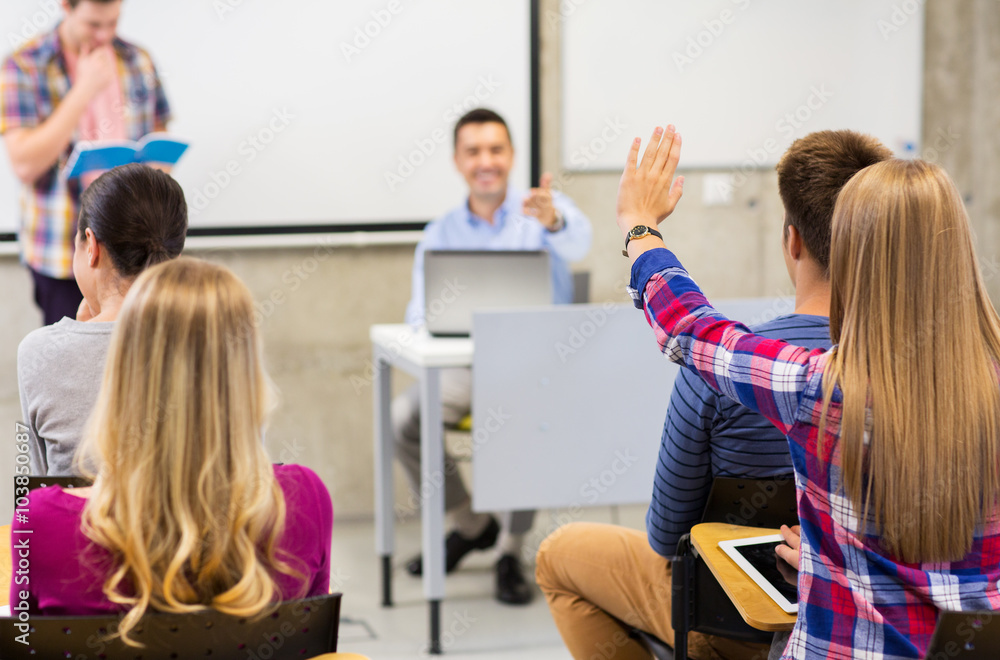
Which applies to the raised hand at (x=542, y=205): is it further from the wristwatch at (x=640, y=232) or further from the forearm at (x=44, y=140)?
the wristwatch at (x=640, y=232)

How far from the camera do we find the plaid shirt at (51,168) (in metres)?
3.33

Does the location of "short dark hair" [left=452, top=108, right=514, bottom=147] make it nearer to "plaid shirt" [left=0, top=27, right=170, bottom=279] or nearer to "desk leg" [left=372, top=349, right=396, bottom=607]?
"desk leg" [left=372, top=349, right=396, bottom=607]

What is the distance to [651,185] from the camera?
126cm

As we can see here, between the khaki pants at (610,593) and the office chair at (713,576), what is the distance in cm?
13

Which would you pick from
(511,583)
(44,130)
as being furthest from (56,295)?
(511,583)

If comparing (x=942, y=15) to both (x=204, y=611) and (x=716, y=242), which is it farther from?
(x=204, y=611)

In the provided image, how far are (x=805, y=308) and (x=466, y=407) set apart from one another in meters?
1.71

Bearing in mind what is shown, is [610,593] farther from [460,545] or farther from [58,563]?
[460,545]

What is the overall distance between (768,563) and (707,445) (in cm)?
28

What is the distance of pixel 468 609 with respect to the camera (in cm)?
286

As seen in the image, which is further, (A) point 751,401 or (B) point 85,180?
(B) point 85,180

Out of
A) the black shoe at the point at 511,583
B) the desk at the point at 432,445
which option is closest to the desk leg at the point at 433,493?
the desk at the point at 432,445

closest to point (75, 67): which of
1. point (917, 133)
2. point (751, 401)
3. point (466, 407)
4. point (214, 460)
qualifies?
point (466, 407)

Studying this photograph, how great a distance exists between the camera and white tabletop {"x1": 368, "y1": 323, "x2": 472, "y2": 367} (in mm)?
2539
